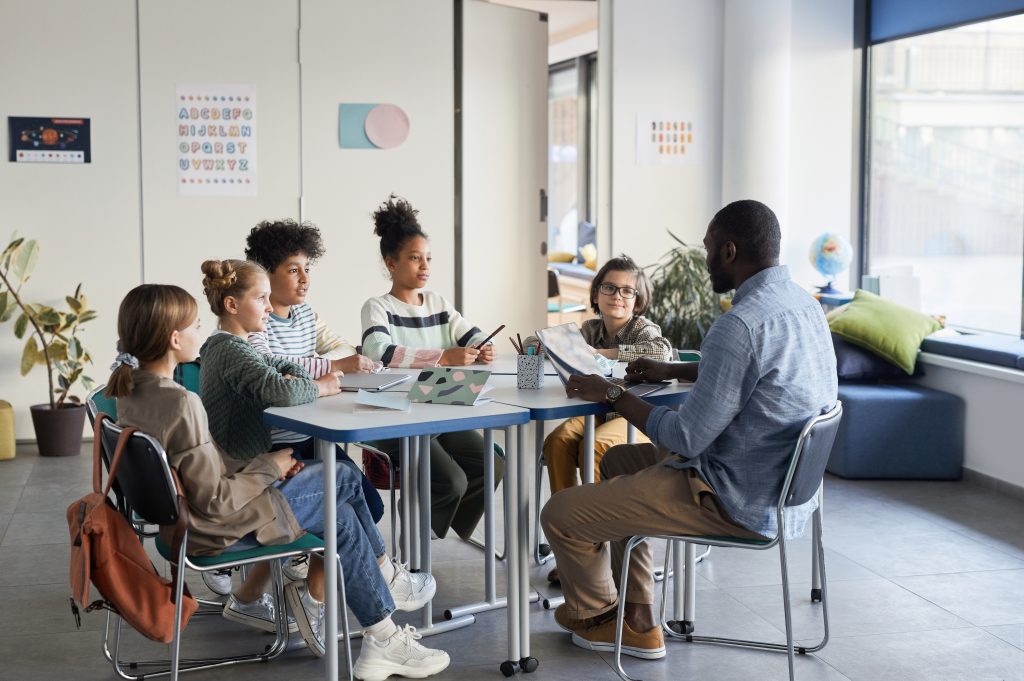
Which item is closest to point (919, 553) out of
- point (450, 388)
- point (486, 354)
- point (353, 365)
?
point (486, 354)

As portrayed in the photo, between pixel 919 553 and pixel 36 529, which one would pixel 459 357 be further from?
pixel 36 529

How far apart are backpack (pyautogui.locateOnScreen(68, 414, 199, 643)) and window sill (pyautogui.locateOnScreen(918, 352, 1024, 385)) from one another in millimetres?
3650

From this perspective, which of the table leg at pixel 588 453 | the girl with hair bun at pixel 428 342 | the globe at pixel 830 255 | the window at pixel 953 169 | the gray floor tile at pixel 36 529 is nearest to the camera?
the table leg at pixel 588 453

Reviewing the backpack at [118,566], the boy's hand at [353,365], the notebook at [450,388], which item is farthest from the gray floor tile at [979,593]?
the backpack at [118,566]

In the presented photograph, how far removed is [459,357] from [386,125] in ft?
9.39

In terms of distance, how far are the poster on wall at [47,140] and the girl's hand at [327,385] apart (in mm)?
3375

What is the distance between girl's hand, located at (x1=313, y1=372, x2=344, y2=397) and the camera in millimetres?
3045

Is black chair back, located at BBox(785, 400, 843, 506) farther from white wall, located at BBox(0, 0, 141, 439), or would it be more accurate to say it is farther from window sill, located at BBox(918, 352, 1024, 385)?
white wall, located at BBox(0, 0, 141, 439)

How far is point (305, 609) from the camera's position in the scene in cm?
301

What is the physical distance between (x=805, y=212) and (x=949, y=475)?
6.31ft

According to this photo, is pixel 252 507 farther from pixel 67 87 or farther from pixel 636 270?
pixel 67 87

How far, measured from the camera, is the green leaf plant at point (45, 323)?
5523 mm

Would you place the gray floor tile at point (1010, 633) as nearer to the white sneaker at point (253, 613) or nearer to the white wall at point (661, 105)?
the white sneaker at point (253, 613)

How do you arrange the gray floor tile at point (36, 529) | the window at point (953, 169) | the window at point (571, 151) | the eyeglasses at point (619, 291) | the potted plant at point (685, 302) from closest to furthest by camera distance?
the eyeglasses at point (619, 291) < the gray floor tile at point (36, 529) < the window at point (953, 169) < the potted plant at point (685, 302) < the window at point (571, 151)
